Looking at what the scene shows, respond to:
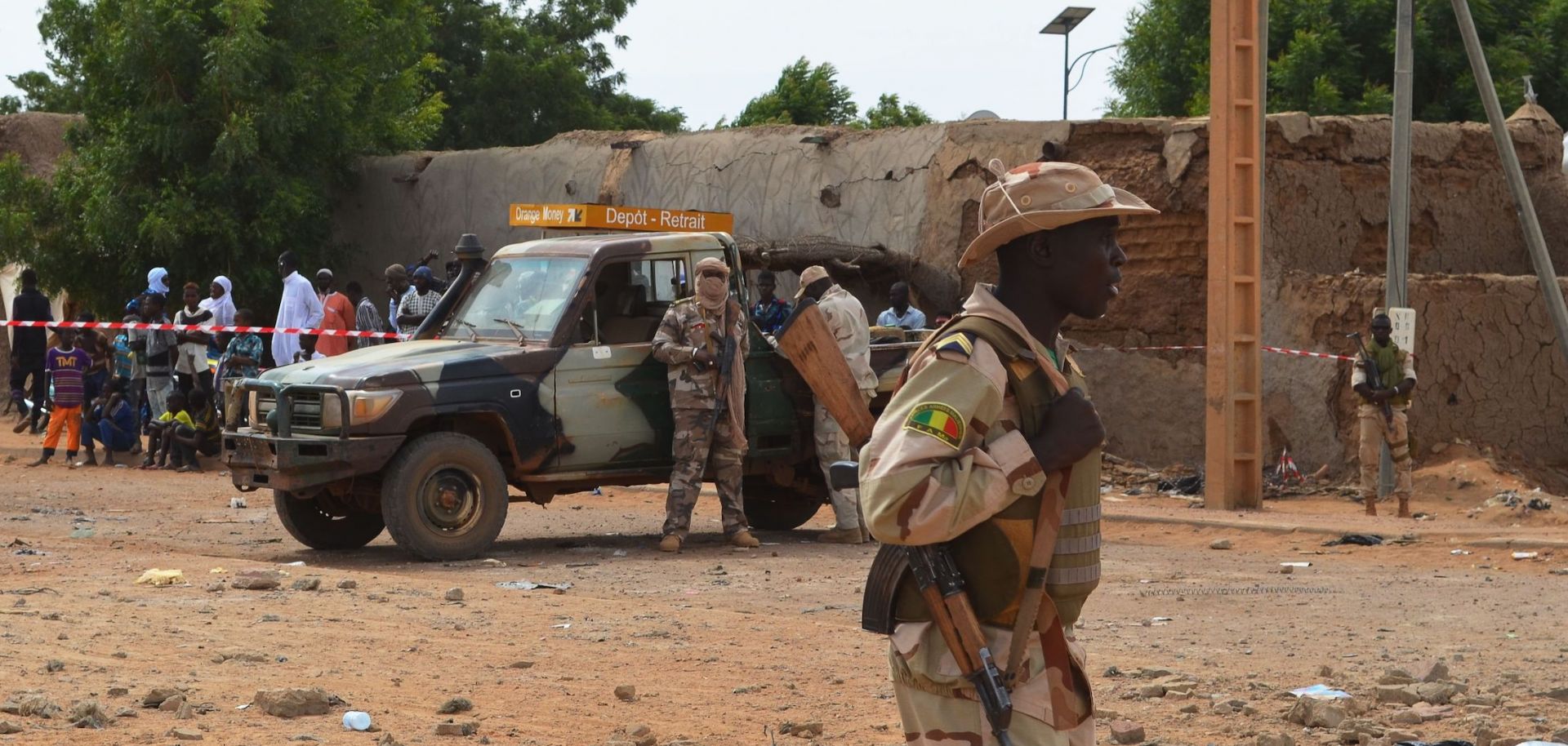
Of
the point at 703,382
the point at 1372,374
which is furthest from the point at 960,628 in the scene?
the point at 1372,374

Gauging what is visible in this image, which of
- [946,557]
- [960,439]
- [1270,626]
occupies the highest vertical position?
[960,439]

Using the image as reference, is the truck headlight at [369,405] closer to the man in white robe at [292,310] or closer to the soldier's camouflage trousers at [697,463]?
the soldier's camouflage trousers at [697,463]

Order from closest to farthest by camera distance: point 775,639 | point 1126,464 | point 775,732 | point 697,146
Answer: point 775,732, point 775,639, point 1126,464, point 697,146

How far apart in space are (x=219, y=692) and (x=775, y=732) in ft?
6.40

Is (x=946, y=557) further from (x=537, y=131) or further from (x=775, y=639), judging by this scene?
(x=537, y=131)

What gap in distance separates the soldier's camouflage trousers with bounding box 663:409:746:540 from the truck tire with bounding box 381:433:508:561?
1026mm

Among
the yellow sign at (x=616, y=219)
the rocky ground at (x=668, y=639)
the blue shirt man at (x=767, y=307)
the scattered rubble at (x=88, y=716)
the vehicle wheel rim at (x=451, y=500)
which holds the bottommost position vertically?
the rocky ground at (x=668, y=639)

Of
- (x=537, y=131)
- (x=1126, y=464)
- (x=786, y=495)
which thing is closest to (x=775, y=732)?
(x=786, y=495)

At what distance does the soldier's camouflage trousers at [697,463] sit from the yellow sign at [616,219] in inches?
130

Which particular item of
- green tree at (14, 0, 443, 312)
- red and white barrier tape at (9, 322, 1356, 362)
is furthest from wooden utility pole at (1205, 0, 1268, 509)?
green tree at (14, 0, 443, 312)

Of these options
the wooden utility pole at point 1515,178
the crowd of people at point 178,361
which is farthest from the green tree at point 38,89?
the wooden utility pole at point 1515,178

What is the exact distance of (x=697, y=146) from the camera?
63.4 feet

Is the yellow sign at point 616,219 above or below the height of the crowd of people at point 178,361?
above

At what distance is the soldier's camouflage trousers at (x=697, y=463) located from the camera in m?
10.5
